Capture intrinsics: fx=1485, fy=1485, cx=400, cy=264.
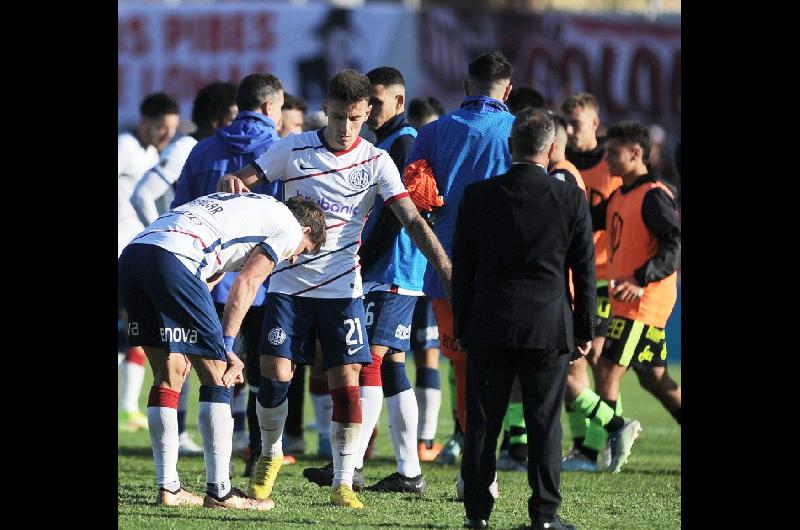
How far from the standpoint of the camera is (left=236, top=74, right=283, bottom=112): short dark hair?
396 inches

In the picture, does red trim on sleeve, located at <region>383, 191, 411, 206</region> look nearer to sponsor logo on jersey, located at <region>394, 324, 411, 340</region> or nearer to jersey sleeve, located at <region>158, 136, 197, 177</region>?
sponsor logo on jersey, located at <region>394, 324, 411, 340</region>

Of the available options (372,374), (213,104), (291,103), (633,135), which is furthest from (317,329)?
(291,103)

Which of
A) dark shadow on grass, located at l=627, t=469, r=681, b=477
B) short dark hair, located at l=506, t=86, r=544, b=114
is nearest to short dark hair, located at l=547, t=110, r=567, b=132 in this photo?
short dark hair, located at l=506, t=86, r=544, b=114

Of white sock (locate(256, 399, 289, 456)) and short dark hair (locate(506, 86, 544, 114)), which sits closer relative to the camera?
white sock (locate(256, 399, 289, 456))

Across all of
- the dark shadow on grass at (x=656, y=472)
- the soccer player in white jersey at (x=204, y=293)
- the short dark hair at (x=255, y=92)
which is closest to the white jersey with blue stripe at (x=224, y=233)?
the soccer player in white jersey at (x=204, y=293)

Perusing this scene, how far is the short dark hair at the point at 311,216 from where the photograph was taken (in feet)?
26.8

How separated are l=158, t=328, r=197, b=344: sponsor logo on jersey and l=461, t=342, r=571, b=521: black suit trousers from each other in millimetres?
1515

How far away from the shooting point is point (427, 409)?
11148mm

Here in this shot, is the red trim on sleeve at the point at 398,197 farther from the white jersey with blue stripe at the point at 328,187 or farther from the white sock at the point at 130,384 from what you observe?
the white sock at the point at 130,384

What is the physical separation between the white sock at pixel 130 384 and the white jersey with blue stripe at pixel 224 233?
5.89 metres
